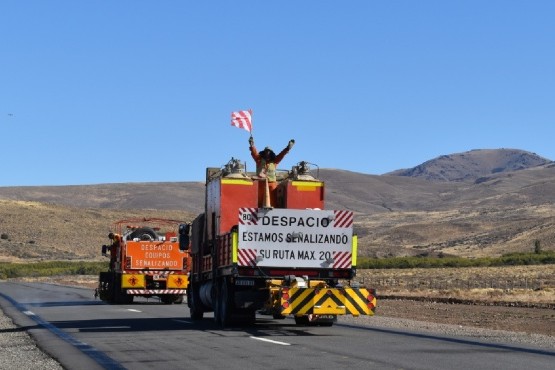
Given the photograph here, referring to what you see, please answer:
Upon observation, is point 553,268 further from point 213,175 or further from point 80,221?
point 80,221

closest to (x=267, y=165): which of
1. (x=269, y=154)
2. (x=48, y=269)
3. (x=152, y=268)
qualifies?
(x=269, y=154)

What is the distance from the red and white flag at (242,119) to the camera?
2711 centimetres

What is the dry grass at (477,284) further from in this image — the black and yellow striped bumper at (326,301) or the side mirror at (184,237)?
the black and yellow striped bumper at (326,301)

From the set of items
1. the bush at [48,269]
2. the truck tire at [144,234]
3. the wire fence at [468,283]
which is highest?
the bush at [48,269]

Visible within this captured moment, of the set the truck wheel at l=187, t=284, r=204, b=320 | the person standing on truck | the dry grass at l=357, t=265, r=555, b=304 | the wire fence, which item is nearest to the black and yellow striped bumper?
the person standing on truck

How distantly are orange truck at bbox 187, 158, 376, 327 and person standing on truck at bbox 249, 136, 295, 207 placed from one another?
3.4 inches

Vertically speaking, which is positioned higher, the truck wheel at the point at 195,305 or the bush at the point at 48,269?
the bush at the point at 48,269

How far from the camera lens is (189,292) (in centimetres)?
3048

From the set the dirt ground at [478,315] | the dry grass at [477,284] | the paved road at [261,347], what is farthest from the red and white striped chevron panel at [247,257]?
the dry grass at [477,284]

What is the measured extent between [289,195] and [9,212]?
436ft

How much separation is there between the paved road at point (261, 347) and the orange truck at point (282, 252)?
0.62 metres

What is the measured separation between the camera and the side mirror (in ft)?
98.1

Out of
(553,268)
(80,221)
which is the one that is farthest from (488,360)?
(80,221)

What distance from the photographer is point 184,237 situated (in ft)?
98.3
